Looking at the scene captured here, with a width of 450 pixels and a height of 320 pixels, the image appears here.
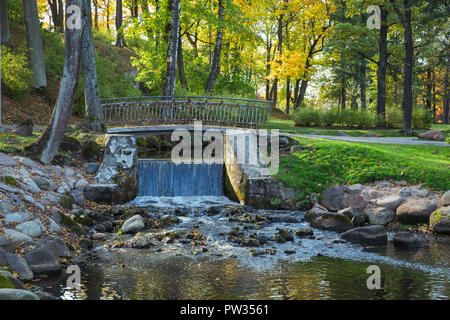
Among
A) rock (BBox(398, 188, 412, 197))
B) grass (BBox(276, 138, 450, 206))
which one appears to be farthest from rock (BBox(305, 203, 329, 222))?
rock (BBox(398, 188, 412, 197))

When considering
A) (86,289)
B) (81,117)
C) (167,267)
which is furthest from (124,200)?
(81,117)

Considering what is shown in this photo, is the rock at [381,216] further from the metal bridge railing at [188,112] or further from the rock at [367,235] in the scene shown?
the metal bridge railing at [188,112]

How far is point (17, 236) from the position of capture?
6844mm

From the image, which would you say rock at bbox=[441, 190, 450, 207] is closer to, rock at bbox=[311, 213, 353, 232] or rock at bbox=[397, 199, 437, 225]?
rock at bbox=[397, 199, 437, 225]

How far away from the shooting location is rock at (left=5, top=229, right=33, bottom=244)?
6.75 m

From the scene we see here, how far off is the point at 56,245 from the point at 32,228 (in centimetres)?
59

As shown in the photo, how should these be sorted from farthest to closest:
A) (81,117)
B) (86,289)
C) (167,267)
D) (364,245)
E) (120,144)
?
(81,117), (120,144), (364,245), (167,267), (86,289)

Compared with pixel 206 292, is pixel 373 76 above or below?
above

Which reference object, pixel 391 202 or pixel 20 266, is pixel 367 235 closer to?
pixel 391 202

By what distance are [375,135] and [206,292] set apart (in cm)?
1578

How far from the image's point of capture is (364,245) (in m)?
8.77

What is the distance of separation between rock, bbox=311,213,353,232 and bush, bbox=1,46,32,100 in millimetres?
15083
